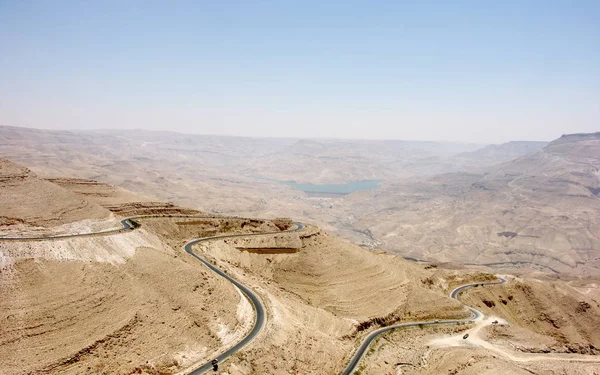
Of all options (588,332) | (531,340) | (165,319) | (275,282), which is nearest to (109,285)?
(165,319)

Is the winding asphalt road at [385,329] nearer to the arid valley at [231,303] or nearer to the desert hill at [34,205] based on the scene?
the arid valley at [231,303]

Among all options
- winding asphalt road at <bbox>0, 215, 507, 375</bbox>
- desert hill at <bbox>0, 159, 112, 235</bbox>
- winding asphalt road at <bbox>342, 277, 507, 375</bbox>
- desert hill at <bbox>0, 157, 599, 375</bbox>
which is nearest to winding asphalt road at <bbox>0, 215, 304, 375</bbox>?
winding asphalt road at <bbox>0, 215, 507, 375</bbox>

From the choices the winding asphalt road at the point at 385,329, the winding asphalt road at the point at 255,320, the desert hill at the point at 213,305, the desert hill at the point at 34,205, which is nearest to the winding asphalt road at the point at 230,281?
the winding asphalt road at the point at 255,320

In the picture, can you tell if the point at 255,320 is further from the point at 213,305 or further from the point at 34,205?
the point at 34,205

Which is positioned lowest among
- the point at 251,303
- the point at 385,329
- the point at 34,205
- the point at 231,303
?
the point at 385,329

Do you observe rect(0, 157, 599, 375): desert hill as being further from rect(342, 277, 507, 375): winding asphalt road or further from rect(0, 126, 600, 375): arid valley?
rect(342, 277, 507, 375): winding asphalt road

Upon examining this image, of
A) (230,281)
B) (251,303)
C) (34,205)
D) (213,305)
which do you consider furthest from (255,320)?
(34,205)

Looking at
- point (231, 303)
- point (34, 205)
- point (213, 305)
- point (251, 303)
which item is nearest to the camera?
point (213, 305)

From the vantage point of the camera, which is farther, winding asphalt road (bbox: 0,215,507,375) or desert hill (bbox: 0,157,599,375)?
winding asphalt road (bbox: 0,215,507,375)

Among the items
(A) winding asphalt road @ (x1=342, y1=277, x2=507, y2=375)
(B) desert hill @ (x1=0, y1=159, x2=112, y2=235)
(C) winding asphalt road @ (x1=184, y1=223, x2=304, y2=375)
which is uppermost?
(B) desert hill @ (x1=0, y1=159, x2=112, y2=235)

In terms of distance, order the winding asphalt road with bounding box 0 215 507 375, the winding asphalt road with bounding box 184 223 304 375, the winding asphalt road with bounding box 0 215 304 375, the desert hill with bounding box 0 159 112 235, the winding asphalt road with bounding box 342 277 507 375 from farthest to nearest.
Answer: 1. the desert hill with bounding box 0 159 112 235
2. the winding asphalt road with bounding box 342 277 507 375
3. the winding asphalt road with bounding box 0 215 507 375
4. the winding asphalt road with bounding box 0 215 304 375
5. the winding asphalt road with bounding box 184 223 304 375

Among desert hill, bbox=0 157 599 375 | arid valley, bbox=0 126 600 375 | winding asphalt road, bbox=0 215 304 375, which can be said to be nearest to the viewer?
desert hill, bbox=0 157 599 375

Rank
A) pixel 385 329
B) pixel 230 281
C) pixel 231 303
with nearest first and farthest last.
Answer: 1. pixel 231 303
2. pixel 230 281
3. pixel 385 329
